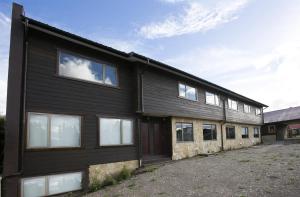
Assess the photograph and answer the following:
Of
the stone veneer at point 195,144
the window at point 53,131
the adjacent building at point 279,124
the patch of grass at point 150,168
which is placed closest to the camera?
the window at point 53,131

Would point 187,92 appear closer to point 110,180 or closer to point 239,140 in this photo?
point 110,180

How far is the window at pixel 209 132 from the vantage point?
2117 cm

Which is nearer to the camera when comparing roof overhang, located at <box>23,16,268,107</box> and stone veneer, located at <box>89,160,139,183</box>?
roof overhang, located at <box>23,16,268,107</box>

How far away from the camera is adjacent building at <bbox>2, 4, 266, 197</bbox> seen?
997 centimetres

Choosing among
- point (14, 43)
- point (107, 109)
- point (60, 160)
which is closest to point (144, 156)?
point (107, 109)

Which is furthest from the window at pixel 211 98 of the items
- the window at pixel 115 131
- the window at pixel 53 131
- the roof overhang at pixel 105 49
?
the window at pixel 53 131

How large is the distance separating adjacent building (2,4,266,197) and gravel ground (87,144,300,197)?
1720mm

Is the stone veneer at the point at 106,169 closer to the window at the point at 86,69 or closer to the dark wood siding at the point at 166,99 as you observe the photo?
the dark wood siding at the point at 166,99

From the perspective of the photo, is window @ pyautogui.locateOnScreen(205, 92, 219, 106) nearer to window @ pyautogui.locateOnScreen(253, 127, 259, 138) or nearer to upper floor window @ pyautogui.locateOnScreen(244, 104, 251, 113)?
upper floor window @ pyautogui.locateOnScreen(244, 104, 251, 113)

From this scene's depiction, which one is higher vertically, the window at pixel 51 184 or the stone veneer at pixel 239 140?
the stone veneer at pixel 239 140

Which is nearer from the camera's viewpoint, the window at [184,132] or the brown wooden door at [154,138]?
the brown wooden door at [154,138]

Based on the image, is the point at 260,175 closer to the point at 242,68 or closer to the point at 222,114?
the point at 222,114

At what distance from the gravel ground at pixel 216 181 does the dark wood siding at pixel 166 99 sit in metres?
3.81

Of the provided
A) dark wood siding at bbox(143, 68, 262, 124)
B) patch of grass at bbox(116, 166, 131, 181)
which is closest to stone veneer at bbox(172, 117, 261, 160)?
dark wood siding at bbox(143, 68, 262, 124)
